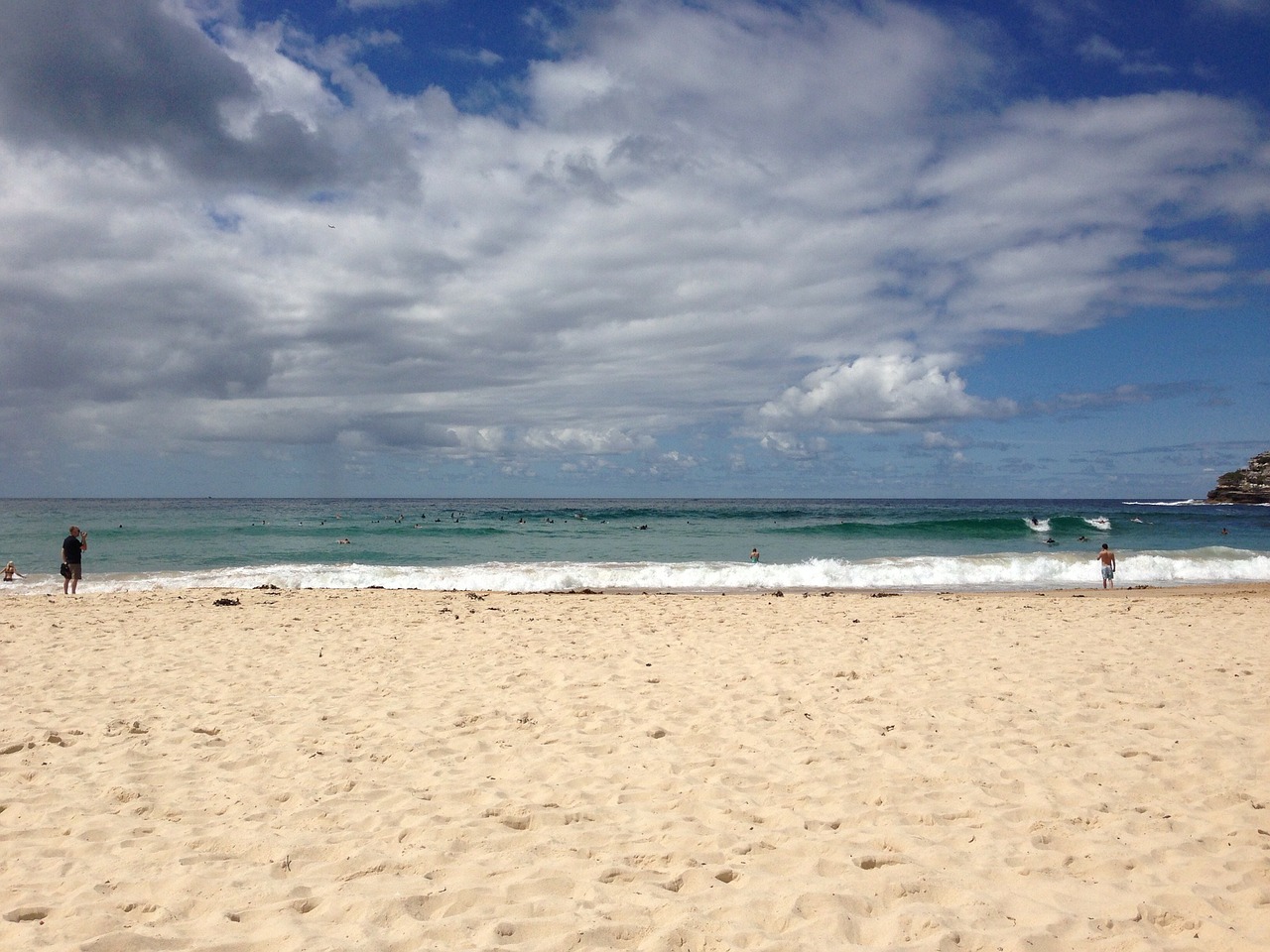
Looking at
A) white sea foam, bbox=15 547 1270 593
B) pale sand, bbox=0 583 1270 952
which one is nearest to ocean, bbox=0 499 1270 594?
white sea foam, bbox=15 547 1270 593

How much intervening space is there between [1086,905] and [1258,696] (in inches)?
218

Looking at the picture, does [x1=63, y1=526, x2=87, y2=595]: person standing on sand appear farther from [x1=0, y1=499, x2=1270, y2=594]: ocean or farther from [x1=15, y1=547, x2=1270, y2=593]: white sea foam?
[x1=15, y1=547, x2=1270, y2=593]: white sea foam

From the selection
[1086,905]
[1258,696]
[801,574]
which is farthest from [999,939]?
[801,574]

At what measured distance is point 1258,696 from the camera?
24.8ft

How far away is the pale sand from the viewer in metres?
3.68

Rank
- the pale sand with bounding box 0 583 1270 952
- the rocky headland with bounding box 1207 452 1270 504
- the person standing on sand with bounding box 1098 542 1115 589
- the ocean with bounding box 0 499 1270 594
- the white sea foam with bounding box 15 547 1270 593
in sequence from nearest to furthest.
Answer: the pale sand with bounding box 0 583 1270 952 → the person standing on sand with bounding box 1098 542 1115 589 → the white sea foam with bounding box 15 547 1270 593 → the ocean with bounding box 0 499 1270 594 → the rocky headland with bounding box 1207 452 1270 504

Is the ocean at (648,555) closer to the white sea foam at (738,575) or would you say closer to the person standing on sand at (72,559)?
the white sea foam at (738,575)

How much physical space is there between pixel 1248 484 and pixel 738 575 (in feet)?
331

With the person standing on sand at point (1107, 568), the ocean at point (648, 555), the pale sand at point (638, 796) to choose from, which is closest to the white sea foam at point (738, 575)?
the ocean at point (648, 555)

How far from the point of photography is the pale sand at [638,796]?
12.1 feet

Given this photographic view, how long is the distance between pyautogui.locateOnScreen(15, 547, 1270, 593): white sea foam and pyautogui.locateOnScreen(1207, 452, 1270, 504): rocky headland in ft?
271

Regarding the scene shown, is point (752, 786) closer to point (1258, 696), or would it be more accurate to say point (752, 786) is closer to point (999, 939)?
point (999, 939)

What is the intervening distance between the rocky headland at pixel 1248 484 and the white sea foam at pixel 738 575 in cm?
8272

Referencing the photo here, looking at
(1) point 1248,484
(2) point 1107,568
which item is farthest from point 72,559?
(1) point 1248,484
